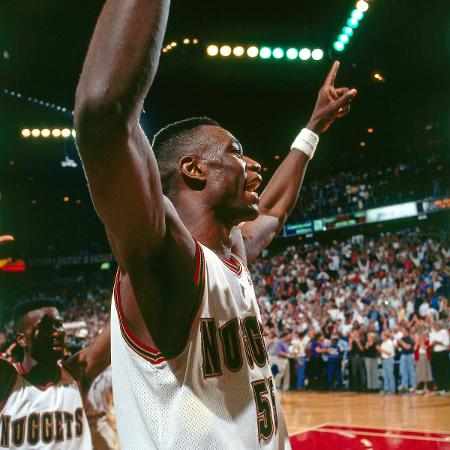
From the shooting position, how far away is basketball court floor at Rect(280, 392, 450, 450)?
680 cm

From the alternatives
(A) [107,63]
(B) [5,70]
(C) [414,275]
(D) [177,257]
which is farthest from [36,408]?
(C) [414,275]

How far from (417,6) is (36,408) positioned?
11148mm

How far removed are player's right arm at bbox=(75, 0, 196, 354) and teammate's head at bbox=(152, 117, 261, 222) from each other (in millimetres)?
375

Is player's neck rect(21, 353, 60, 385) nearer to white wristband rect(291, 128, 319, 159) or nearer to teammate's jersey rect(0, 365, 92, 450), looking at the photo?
teammate's jersey rect(0, 365, 92, 450)

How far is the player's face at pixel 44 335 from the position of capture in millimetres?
3592

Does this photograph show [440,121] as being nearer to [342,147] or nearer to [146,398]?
[342,147]

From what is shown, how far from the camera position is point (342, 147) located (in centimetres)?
2272

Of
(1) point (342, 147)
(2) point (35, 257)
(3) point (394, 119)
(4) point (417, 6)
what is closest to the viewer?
(4) point (417, 6)

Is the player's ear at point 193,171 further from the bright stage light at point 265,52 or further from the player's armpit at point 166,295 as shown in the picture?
the bright stage light at point 265,52

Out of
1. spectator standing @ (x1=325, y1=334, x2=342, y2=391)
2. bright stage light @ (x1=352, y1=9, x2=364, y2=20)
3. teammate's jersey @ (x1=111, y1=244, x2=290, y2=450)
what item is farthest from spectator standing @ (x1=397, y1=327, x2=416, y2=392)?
teammate's jersey @ (x1=111, y1=244, x2=290, y2=450)

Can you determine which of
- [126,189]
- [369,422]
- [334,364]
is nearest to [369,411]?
[369,422]

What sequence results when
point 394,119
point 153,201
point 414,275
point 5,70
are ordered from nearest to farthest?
point 153,201 → point 5,70 → point 414,275 → point 394,119

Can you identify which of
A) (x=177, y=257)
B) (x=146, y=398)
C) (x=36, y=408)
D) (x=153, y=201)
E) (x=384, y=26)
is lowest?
(x=36, y=408)

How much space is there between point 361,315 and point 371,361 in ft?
4.64
